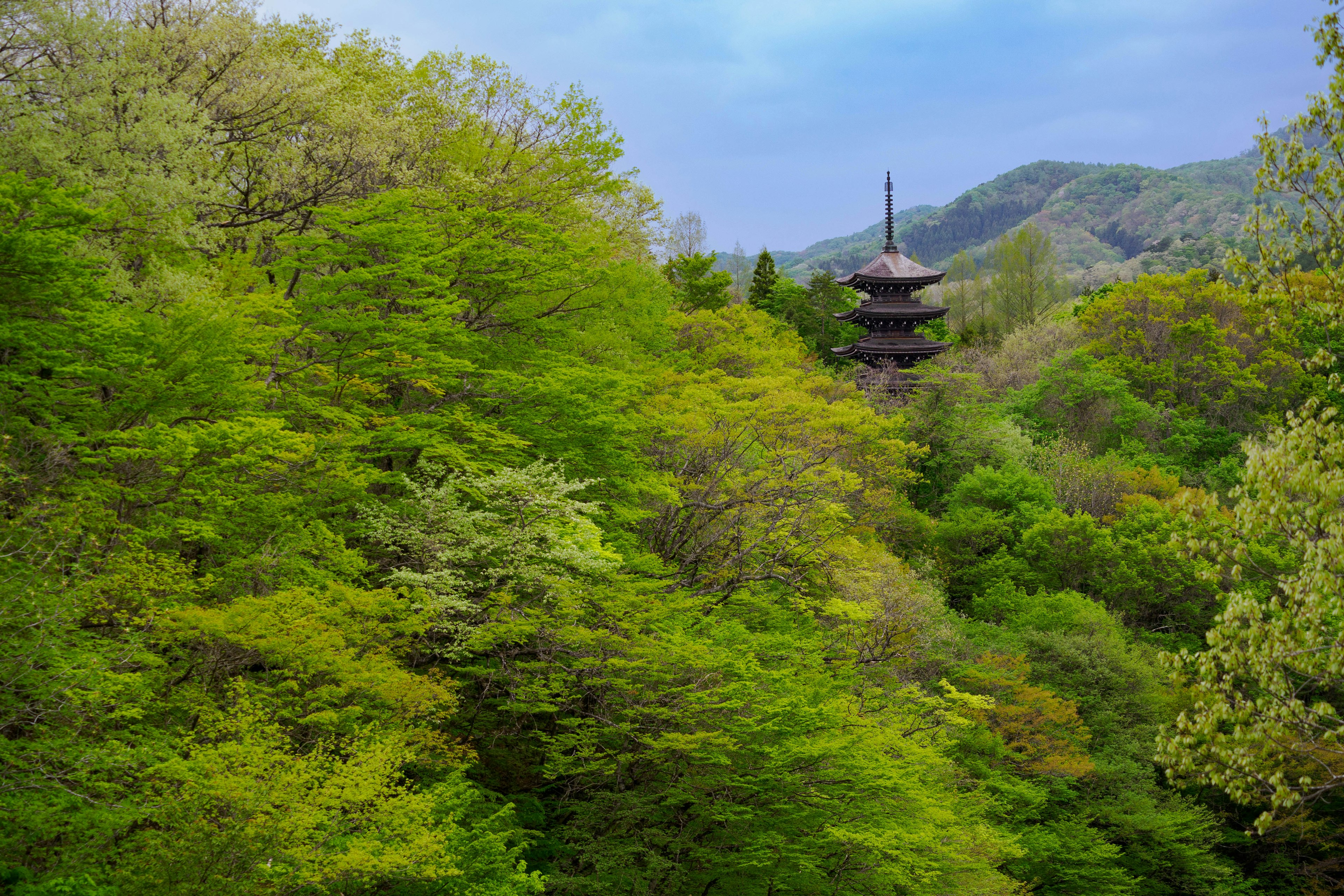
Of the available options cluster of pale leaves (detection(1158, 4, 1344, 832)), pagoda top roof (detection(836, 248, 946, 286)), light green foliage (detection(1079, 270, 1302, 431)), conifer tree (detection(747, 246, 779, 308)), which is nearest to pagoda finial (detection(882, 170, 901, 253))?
pagoda top roof (detection(836, 248, 946, 286))

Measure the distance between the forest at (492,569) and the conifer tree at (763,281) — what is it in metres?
15.8

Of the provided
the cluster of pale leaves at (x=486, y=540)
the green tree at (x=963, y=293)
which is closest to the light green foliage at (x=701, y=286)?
the cluster of pale leaves at (x=486, y=540)

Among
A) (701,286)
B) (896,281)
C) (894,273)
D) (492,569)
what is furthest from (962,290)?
(492,569)

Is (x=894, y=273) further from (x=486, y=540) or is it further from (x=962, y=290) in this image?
(x=486, y=540)

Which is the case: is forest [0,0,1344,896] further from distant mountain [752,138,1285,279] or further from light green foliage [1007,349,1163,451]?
distant mountain [752,138,1285,279]

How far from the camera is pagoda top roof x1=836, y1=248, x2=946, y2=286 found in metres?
40.9

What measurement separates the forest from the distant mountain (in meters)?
76.9

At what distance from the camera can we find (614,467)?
1759 cm

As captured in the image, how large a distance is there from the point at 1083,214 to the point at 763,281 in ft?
295

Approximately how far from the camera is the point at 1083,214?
4550 inches

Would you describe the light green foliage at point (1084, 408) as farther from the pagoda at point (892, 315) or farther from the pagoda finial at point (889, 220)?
the pagoda finial at point (889, 220)

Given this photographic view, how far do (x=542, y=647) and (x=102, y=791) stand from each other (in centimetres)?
593

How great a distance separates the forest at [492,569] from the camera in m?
7.96

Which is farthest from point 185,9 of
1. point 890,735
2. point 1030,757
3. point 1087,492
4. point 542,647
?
point 1087,492
